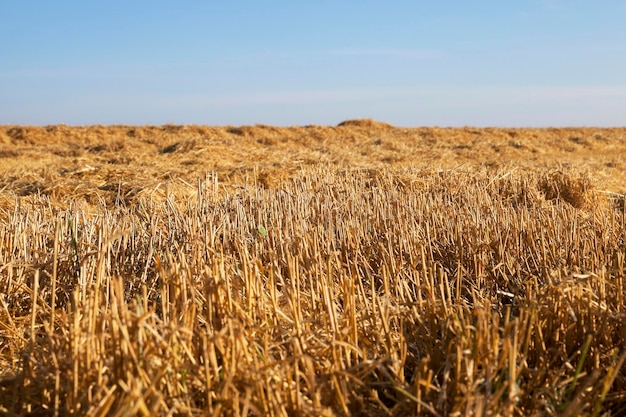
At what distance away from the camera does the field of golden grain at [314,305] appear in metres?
1.63

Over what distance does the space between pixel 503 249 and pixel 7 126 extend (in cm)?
1386

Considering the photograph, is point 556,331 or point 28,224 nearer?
point 556,331

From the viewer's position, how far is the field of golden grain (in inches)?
64.1

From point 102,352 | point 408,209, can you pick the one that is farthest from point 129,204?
point 102,352

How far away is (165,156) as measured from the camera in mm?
8766

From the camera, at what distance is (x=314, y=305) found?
2.22 m

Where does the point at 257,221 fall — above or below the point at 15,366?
above

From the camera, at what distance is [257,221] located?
3723mm

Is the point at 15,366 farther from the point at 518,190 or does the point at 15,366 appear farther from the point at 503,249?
the point at 518,190

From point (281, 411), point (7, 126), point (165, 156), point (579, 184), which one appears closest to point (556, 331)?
point (281, 411)

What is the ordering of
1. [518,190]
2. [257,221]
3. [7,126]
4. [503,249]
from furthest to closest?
1. [7,126]
2. [518,190]
3. [257,221]
4. [503,249]

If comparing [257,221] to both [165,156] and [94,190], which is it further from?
[165,156]

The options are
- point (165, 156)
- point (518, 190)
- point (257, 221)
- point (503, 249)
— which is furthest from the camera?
point (165, 156)

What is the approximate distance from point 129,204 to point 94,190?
74cm
